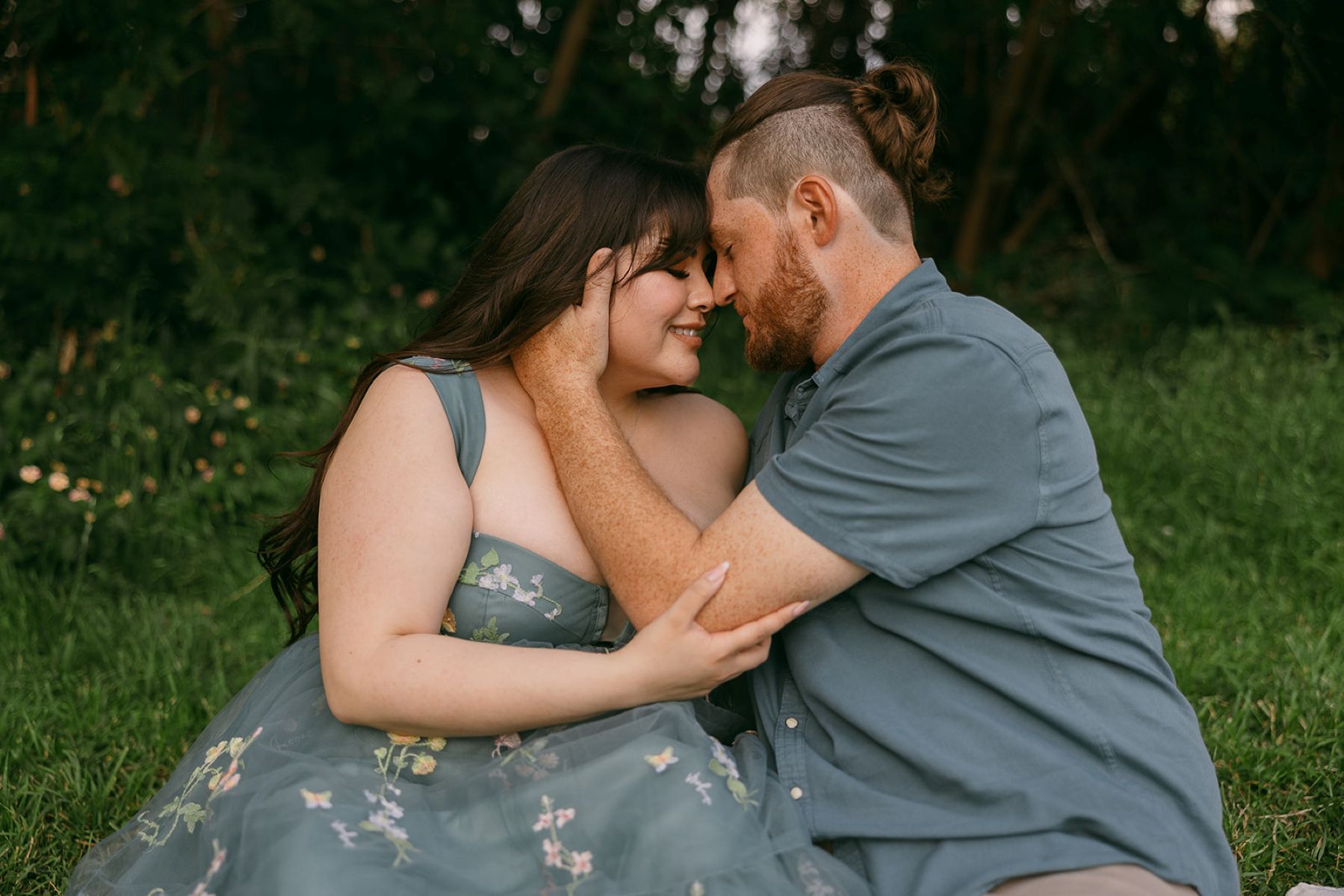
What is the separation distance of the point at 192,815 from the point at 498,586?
66 centimetres

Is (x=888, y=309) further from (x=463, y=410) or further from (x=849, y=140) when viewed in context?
(x=463, y=410)

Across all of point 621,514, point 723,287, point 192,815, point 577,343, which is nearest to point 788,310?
point 723,287

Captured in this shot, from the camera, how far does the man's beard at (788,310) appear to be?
249 centimetres

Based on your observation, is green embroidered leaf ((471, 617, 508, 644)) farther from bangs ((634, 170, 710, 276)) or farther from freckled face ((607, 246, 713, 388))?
→ bangs ((634, 170, 710, 276))

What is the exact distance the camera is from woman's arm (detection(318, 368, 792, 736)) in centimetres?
205

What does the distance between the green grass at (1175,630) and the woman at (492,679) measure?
0.87 metres

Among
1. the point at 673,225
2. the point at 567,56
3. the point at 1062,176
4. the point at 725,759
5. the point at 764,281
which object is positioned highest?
the point at 567,56

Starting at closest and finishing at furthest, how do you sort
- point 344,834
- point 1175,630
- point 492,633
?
point 344,834 → point 492,633 → point 1175,630

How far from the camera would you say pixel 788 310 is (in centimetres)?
252

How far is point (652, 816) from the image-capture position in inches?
76.2

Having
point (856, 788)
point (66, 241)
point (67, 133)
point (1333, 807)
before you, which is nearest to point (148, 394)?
point (66, 241)

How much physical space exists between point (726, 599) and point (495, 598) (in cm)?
50

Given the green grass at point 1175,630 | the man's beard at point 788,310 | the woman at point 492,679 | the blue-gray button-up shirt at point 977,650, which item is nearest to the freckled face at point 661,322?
the woman at point 492,679

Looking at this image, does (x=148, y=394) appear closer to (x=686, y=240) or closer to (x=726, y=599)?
(x=686, y=240)
